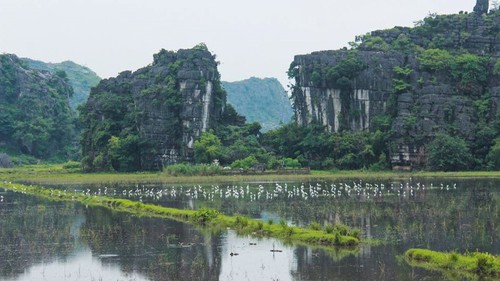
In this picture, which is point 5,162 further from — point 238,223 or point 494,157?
point 238,223

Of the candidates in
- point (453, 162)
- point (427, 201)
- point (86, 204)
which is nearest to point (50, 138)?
point (453, 162)

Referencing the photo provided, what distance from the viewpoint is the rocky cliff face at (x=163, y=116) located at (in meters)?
104

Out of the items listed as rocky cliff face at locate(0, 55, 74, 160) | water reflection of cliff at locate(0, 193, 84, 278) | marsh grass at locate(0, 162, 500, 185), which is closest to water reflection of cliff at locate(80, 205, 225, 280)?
water reflection of cliff at locate(0, 193, 84, 278)

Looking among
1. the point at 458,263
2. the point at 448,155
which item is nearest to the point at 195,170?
the point at 448,155

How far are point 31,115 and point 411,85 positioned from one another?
74896mm

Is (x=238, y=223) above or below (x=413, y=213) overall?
below

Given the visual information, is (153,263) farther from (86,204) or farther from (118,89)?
(118,89)

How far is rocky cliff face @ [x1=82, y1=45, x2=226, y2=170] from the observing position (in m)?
104

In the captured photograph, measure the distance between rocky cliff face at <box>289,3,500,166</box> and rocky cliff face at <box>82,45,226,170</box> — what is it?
1175cm

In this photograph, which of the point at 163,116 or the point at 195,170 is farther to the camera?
the point at 163,116

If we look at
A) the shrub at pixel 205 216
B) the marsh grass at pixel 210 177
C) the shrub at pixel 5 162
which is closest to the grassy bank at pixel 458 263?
the shrub at pixel 205 216

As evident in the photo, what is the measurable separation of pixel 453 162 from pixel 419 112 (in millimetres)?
10058

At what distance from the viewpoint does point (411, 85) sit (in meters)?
99.6

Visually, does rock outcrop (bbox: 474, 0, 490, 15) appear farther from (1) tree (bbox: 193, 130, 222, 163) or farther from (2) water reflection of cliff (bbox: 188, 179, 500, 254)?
(2) water reflection of cliff (bbox: 188, 179, 500, 254)
